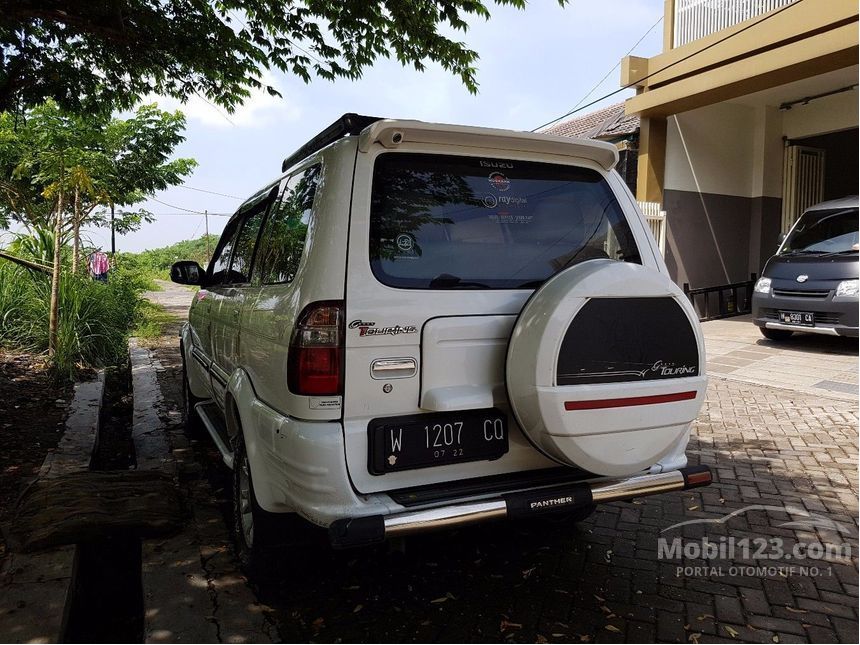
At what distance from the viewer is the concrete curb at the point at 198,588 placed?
256 centimetres

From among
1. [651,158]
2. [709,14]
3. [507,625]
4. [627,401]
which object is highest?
[709,14]

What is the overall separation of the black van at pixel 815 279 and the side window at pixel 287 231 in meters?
7.97

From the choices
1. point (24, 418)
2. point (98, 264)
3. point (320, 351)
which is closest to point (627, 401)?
point (320, 351)

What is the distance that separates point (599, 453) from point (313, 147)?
6.35ft

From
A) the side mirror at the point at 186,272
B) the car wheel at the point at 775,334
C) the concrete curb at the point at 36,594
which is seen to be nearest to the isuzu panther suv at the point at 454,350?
the concrete curb at the point at 36,594

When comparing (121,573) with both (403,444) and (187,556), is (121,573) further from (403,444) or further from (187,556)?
(403,444)

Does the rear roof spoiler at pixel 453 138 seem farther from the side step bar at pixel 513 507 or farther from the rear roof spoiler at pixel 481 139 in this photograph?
the side step bar at pixel 513 507

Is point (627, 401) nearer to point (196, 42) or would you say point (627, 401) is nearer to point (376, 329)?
point (376, 329)

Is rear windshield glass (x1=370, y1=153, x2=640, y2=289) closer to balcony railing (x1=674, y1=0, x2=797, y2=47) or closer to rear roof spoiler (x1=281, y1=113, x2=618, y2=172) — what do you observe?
rear roof spoiler (x1=281, y1=113, x2=618, y2=172)

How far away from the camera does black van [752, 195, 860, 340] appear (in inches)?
333

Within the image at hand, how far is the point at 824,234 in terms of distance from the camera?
30.9 feet

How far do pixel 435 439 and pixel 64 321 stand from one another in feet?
22.8

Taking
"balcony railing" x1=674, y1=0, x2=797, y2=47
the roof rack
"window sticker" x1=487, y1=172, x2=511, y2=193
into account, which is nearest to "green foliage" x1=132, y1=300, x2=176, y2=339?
the roof rack

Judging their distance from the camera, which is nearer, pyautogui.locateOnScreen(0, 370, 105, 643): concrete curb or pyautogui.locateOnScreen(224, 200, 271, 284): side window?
pyautogui.locateOnScreen(0, 370, 105, 643): concrete curb
